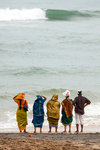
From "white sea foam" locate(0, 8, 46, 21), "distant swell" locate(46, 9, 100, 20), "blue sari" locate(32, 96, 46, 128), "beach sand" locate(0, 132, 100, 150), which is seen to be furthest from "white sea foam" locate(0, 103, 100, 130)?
"distant swell" locate(46, 9, 100, 20)

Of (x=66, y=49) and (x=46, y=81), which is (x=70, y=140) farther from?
(x=66, y=49)

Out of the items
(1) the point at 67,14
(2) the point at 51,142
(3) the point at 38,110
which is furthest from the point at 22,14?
(2) the point at 51,142

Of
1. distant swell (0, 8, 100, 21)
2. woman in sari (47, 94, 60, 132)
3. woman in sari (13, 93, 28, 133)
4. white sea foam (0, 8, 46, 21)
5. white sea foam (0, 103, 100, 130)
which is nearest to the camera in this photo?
woman in sari (13, 93, 28, 133)

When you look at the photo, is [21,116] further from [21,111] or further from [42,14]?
[42,14]

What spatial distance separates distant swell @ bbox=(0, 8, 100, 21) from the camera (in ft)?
154

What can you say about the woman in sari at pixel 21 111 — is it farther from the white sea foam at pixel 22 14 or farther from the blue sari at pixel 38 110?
the white sea foam at pixel 22 14

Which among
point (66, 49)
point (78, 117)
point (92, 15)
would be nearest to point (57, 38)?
point (66, 49)

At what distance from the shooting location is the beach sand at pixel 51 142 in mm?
8273

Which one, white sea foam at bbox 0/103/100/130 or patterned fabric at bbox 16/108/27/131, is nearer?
patterned fabric at bbox 16/108/27/131

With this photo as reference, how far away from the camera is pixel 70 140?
9.23 m

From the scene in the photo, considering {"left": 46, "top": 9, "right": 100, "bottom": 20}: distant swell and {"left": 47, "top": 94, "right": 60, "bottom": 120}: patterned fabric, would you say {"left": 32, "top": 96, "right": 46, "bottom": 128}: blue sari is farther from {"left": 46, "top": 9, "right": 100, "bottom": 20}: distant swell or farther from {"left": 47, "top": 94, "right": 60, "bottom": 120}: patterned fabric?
{"left": 46, "top": 9, "right": 100, "bottom": 20}: distant swell

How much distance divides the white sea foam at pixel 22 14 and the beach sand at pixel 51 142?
36.6 metres

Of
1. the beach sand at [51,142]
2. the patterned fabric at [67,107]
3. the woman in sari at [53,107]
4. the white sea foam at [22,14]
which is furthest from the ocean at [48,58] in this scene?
the beach sand at [51,142]

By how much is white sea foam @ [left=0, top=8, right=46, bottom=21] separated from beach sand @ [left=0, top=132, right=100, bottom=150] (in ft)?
120
